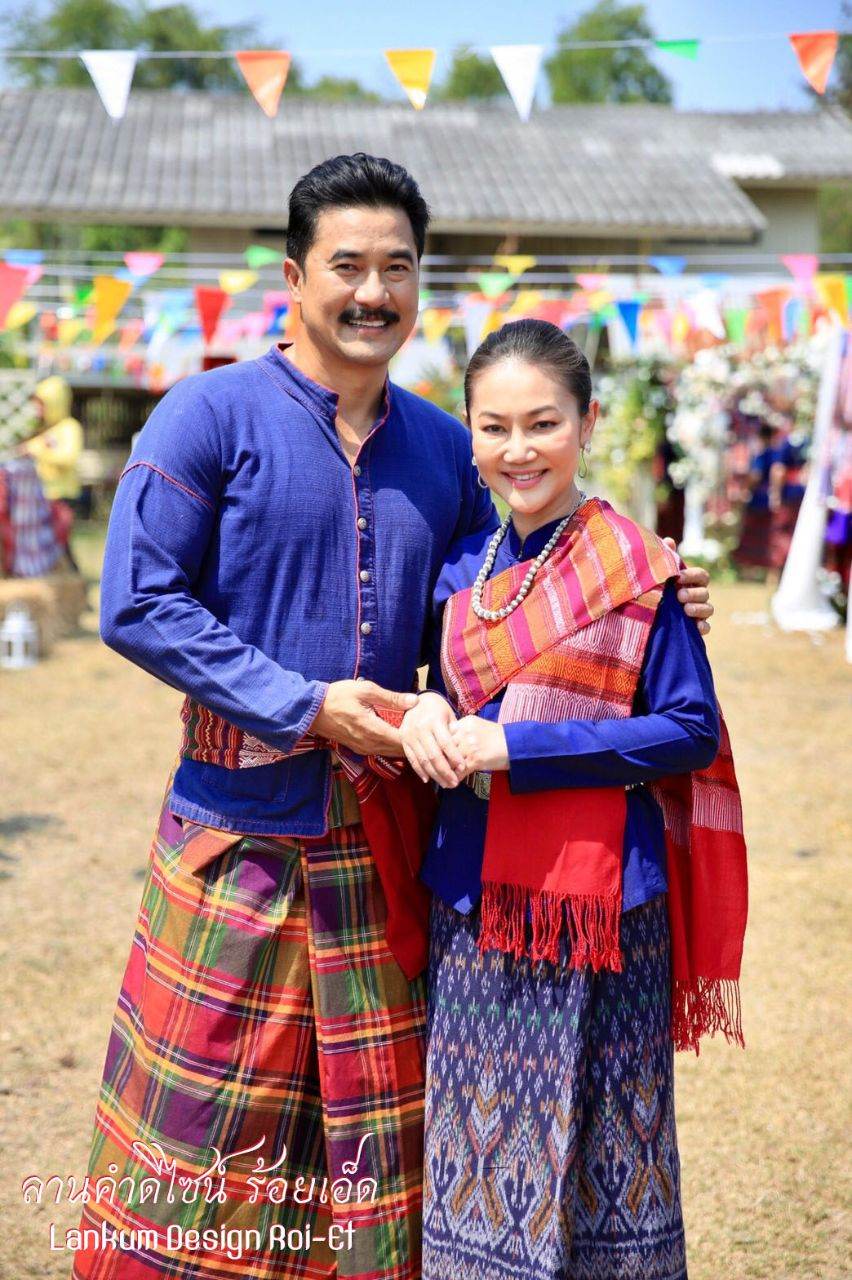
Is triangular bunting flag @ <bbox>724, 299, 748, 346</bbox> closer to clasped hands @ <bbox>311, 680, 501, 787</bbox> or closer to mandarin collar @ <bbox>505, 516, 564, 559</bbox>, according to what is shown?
mandarin collar @ <bbox>505, 516, 564, 559</bbox>

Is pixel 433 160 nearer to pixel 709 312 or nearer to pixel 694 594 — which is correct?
pixel 709 312

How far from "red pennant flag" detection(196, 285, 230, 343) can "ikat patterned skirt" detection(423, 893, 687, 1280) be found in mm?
6692

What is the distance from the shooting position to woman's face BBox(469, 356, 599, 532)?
182cm

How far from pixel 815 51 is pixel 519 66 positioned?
3.05ft

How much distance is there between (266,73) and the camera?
14.2ft

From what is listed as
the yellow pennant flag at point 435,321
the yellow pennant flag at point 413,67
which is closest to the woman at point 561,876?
the yellow pennant flag at point 413,67

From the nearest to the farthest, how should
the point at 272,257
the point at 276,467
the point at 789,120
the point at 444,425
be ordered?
the point at 276,467 < the point at 444,425 < the point at 272,257 < the point at 789,120

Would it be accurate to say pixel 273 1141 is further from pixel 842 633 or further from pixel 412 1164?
pixel 842 633

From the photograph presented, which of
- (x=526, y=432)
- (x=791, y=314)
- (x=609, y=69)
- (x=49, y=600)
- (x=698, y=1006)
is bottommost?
(x=49, y=600)

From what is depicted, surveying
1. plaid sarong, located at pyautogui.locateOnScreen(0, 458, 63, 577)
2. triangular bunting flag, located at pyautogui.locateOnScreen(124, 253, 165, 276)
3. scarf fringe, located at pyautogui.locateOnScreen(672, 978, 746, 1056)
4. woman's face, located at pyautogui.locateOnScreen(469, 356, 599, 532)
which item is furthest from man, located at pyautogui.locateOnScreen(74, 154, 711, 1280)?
plaid sarong, located at pyautogui.locateOnScreen(0, 458, 63, 577)

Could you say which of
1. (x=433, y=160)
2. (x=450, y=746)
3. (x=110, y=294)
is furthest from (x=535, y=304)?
(x=433, y=160)

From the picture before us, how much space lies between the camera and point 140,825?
17.4ft

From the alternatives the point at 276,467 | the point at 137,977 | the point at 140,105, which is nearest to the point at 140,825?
the point at 137,977

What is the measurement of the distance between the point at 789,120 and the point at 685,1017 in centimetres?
2507
